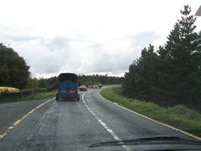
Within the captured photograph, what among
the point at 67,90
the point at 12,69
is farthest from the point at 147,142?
the point at 12,69

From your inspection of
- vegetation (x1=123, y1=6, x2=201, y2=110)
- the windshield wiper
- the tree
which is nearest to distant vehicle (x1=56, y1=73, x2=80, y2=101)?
vegetation (x1=123, y1=6, x2=201, y2=110)

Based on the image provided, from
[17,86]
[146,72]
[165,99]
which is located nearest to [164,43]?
[165,99]

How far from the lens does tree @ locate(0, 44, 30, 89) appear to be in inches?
2197

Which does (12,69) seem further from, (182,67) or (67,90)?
(182,67)

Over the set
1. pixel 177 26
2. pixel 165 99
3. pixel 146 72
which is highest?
pixel 177 26

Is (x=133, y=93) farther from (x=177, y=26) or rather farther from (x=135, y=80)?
(x=177, y=26)

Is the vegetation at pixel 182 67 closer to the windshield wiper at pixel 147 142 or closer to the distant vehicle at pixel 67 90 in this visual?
the distant vehicle at pixel 67 90

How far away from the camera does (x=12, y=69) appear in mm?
55812

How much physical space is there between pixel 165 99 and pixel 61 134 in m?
43.5

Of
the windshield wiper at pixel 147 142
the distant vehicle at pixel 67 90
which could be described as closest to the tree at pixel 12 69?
the distant vehicle at pixel 67 90

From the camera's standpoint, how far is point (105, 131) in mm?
9906

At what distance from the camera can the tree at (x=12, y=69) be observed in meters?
55.8

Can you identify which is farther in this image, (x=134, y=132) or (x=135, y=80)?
(x=135, y=80)

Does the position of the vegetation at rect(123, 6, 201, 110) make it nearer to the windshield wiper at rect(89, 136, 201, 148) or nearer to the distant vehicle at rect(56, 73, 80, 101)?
the distant vehicle at rect(56, 73, 80, 101)
